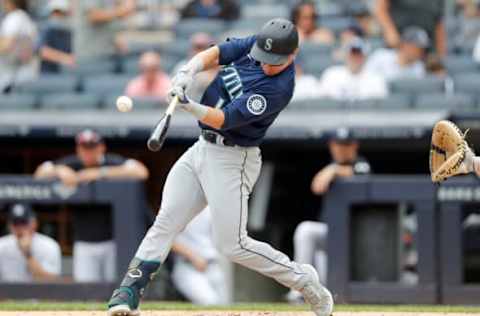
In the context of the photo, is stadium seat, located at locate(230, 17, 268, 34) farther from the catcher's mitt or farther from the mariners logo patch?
the mariners logo patch

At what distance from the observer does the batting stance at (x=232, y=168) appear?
237 inches

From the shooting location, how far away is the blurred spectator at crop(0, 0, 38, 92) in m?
11.4

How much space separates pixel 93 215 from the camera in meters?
9.63

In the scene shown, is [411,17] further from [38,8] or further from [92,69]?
[38,8]

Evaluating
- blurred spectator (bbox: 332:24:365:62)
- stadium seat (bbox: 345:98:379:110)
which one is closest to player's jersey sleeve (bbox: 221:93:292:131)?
stadium seat (bbox: 345:98:379:110)

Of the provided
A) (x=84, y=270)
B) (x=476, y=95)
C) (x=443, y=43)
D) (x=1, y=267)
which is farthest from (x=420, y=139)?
(x=1, y=267)

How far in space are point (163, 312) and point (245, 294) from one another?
11.2 ft

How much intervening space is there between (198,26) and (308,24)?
107 cm

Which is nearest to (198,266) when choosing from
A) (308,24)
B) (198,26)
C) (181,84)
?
(308,24)

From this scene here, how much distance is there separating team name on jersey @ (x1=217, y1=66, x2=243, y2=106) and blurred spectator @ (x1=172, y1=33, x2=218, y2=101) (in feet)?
9.54

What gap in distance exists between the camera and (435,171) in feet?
20.9

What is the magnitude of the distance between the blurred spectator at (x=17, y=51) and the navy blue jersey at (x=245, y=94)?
17.5 feet

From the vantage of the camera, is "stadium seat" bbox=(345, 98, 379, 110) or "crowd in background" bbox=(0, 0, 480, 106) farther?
"crowd in background" bbox=(0, 0, 480, 106)

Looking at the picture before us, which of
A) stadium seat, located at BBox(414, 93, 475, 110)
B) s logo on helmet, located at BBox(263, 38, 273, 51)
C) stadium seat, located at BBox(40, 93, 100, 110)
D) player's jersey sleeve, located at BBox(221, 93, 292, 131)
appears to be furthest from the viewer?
stadium seat, located at BBox(40, 93, 100, 110)
